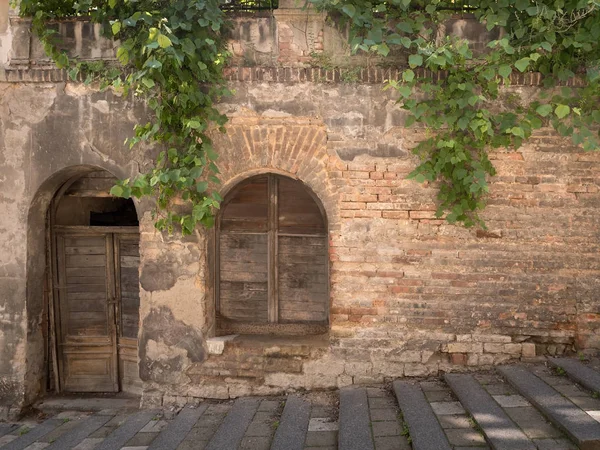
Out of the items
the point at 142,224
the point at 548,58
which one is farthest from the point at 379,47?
the point at 142,224

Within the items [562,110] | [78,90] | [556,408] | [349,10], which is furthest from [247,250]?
[562,110]

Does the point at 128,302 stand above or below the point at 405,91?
below

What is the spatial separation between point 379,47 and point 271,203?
6.36 ft

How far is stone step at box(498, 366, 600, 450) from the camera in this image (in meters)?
3.15

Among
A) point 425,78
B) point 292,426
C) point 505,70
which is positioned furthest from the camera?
point 425,78

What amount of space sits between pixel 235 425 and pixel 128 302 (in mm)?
2288

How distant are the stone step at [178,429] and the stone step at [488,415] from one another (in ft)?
7.87

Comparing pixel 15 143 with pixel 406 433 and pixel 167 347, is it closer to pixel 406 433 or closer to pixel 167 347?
pixel 167 347

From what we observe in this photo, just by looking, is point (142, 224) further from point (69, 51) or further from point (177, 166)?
point (69, 51)

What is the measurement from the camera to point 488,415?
3721mm

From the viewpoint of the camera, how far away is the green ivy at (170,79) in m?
4.38

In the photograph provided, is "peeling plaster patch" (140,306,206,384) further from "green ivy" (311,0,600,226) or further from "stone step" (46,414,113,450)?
"green ivy" (311,0,600,226)

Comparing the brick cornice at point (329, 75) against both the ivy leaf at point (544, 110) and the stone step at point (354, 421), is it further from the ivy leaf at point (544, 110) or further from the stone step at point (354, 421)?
the stone step at point (354, 421)

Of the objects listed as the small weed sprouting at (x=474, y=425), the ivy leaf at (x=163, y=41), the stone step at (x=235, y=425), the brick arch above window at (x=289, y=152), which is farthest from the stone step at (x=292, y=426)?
the ivy leaf at (x=163, y=41)
